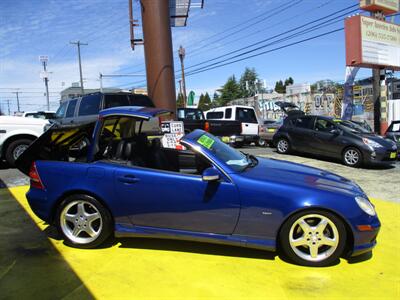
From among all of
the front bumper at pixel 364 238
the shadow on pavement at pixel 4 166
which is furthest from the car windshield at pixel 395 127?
the shadow on pavement at pixel 4 166

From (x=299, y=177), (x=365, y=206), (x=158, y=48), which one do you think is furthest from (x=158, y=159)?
(x=158, y=48)

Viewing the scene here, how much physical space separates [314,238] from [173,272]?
1477mm

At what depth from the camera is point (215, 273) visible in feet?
11.6

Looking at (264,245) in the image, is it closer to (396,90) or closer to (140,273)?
(140,273)

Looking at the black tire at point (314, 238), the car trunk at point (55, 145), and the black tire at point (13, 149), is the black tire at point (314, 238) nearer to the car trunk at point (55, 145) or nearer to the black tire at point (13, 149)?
the car trunk at point (55, 145)

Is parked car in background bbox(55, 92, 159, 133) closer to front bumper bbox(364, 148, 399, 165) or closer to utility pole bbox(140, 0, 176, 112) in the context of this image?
utility pole bbox(140, 0, 176, 112)

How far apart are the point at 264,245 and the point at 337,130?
8261 mm

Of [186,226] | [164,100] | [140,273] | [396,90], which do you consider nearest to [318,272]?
[186,226]

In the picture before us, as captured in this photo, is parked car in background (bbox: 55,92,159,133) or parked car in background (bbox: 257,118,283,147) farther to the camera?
parked car in background (bbox: 257,118,283,147)

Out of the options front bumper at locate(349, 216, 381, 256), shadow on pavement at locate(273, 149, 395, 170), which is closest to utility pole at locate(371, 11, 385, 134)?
shadow on pavement at locate(273, 149, 395, 170)

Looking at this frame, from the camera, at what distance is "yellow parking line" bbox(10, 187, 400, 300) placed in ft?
10.4

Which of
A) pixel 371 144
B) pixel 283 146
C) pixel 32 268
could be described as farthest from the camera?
pixel 283 146

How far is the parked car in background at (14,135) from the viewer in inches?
354

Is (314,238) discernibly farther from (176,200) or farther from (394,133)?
(394,133)
